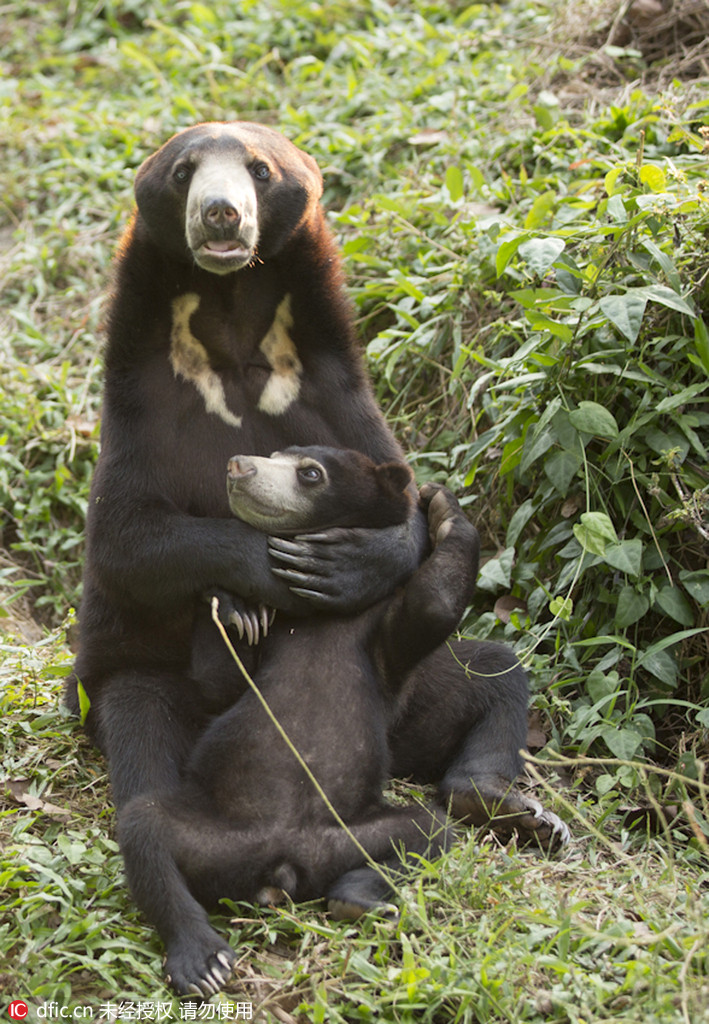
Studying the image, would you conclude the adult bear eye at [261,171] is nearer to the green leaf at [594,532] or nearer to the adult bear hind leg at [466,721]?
the green leaf at [594,532]

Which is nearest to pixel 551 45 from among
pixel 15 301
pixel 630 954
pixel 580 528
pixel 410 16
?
Result: pixel 410 16

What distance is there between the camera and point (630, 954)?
293 cm

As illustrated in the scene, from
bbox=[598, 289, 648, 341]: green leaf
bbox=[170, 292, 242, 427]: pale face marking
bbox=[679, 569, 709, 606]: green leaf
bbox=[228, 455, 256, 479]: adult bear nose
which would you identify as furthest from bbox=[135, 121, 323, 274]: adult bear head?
bbox=[679, 569, 709, 606]: green leaf

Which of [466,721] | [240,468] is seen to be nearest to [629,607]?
[466,721]

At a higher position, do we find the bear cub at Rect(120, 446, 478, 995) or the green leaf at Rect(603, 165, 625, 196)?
the green leaf at Rect(603, 165, 625, 196)

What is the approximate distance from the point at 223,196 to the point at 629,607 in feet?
6.22

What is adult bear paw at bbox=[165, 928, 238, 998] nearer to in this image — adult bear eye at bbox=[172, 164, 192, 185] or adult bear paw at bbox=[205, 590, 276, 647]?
adult bear paw at bbox=[205, 590, 276, 647]

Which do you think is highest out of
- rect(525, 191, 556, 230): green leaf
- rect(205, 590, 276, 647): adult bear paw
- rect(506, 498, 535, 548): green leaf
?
rect(525, 191, 556, 230): green leaf

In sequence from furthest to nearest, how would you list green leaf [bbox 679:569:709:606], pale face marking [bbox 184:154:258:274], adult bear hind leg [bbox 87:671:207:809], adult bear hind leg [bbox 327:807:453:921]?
green leaf [bbox 679:569:709:606], pale face marking [bbox 184:154:258:274], adult bear hind leg [bbox 87:671:207:809], adult bear hind leg [bbox 327:807:453:921]

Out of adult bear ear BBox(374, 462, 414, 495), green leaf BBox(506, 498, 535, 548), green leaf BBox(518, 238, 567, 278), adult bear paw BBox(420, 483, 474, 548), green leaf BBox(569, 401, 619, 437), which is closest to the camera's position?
adult bear ear BBox(374, 462, 414, 495)

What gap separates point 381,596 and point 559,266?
1.43 meters

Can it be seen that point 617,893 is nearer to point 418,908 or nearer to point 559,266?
point 418,908

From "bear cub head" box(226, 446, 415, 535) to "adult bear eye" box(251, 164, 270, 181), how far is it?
88 centimetres

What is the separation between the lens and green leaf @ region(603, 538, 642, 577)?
12.9ft
